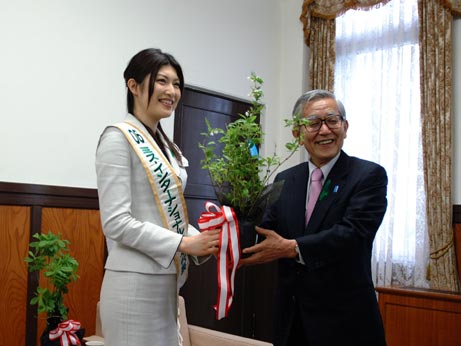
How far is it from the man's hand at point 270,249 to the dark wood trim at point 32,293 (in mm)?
1803

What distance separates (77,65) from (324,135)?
6.33 feet

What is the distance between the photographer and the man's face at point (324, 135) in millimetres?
1849

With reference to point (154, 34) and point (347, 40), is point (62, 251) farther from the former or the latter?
point (347, 40)

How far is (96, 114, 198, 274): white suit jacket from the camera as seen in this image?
1354 millimetres

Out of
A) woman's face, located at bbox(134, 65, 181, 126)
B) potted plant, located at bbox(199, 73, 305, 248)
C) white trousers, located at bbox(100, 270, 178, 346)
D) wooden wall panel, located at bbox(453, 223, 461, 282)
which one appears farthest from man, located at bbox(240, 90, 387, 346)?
wooden wall panel, located at bbox(453, 223, 461, 282)

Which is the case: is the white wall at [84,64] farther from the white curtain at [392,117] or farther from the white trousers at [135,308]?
the white trousers at [135,308]

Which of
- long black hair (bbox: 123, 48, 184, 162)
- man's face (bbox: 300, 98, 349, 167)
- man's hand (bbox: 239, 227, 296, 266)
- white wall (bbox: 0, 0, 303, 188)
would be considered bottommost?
man's hand (bbox: 239, 227, 296, 266)

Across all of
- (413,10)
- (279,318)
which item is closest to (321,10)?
(413,10)

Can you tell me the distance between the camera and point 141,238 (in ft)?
4.43

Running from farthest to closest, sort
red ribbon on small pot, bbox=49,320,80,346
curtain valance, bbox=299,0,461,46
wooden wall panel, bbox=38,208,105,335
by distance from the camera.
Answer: curtain valance, bbox=299,0,461,46 → wooden wall panel, bbox=38,208,105,335 → red ribbon on small pot, bbox=49,320,80,346

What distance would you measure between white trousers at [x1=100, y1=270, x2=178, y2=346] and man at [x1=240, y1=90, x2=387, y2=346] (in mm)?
279

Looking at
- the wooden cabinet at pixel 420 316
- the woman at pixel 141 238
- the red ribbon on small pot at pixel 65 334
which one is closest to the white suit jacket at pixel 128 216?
the woman at pixel 141 238

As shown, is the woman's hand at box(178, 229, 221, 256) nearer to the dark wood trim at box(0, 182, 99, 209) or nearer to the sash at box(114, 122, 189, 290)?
the sash at box(114, 122, 189, 290)

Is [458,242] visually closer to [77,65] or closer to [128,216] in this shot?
[77,65]
